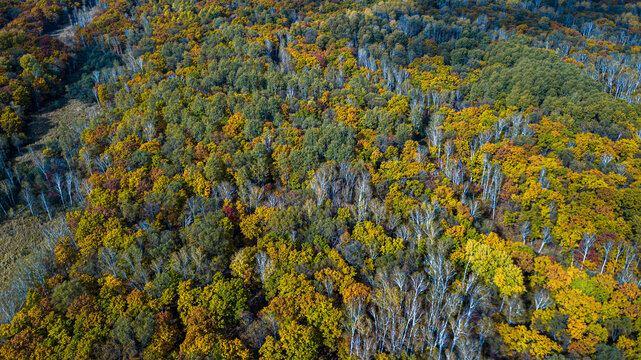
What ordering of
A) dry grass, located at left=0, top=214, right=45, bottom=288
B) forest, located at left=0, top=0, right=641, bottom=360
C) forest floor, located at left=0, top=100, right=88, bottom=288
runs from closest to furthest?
1. forest, located at left=0, top=0, right=641, bottom=360
2. dry grass, located at left=0, top=214, right=45, bottom=288
3. forest floor, located at left=0, top=100, right=88, bottom=288

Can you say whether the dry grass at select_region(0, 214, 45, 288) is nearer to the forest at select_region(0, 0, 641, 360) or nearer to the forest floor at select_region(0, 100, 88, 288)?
the forest floor at select_region(0, 100, 88, 288)

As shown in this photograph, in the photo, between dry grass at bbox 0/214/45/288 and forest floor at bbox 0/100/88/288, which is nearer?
dry grass at bbox 0/214/45/288

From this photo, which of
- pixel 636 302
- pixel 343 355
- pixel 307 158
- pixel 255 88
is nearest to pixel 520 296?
pixel 636 302

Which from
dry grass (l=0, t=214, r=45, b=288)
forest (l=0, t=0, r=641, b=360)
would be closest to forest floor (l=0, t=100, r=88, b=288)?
dry grass (l=0, t=214, r=45, b=288)

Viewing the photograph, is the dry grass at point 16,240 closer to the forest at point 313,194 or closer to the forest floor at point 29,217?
the forest floor at point 29,217

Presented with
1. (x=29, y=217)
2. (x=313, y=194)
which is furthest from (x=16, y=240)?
(x=313, y=194)

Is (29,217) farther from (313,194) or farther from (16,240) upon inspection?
(313,194)

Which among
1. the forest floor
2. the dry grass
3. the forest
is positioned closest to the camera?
the forest

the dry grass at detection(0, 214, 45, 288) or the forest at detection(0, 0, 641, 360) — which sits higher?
the forest at detection(0, 0, 641, 360)
